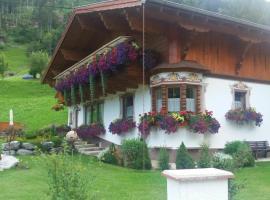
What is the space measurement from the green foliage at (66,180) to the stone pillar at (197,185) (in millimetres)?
1315

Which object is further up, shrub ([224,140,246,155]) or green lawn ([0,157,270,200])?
shrub ([224,140,246,155])

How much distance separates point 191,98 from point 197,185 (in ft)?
30.0

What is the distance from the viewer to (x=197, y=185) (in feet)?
12.9

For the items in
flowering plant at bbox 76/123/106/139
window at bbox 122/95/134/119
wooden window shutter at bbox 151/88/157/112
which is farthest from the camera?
flowering plant at bbox 76/123/106/139

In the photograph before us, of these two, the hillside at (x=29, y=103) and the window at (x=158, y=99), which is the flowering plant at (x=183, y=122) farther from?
the hillside at (x=29, y=103)

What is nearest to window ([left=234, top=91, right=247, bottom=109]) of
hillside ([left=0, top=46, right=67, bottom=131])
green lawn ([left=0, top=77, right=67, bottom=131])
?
hillside ([left=0, top=46, right=67, bottom=131])

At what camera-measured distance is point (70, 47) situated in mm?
18234

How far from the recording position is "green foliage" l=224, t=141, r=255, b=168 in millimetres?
11609

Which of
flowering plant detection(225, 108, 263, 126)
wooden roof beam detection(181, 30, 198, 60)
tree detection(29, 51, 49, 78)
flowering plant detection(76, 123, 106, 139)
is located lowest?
flowering plant detection(76, 123, 106, 139)

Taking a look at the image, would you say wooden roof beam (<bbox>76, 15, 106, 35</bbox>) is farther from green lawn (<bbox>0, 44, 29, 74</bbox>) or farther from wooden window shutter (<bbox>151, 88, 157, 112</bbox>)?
green lawn (<bbox>0, 44, 29, 74</bbox>)

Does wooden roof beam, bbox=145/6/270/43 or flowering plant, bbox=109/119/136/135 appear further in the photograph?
flowering plant, bbox=109/119/136/135

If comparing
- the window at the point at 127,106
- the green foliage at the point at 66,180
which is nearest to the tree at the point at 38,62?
the window at the point at 127,106

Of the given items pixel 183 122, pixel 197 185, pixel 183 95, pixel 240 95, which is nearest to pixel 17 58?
pixel 240 95

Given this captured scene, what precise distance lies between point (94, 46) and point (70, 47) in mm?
1061
